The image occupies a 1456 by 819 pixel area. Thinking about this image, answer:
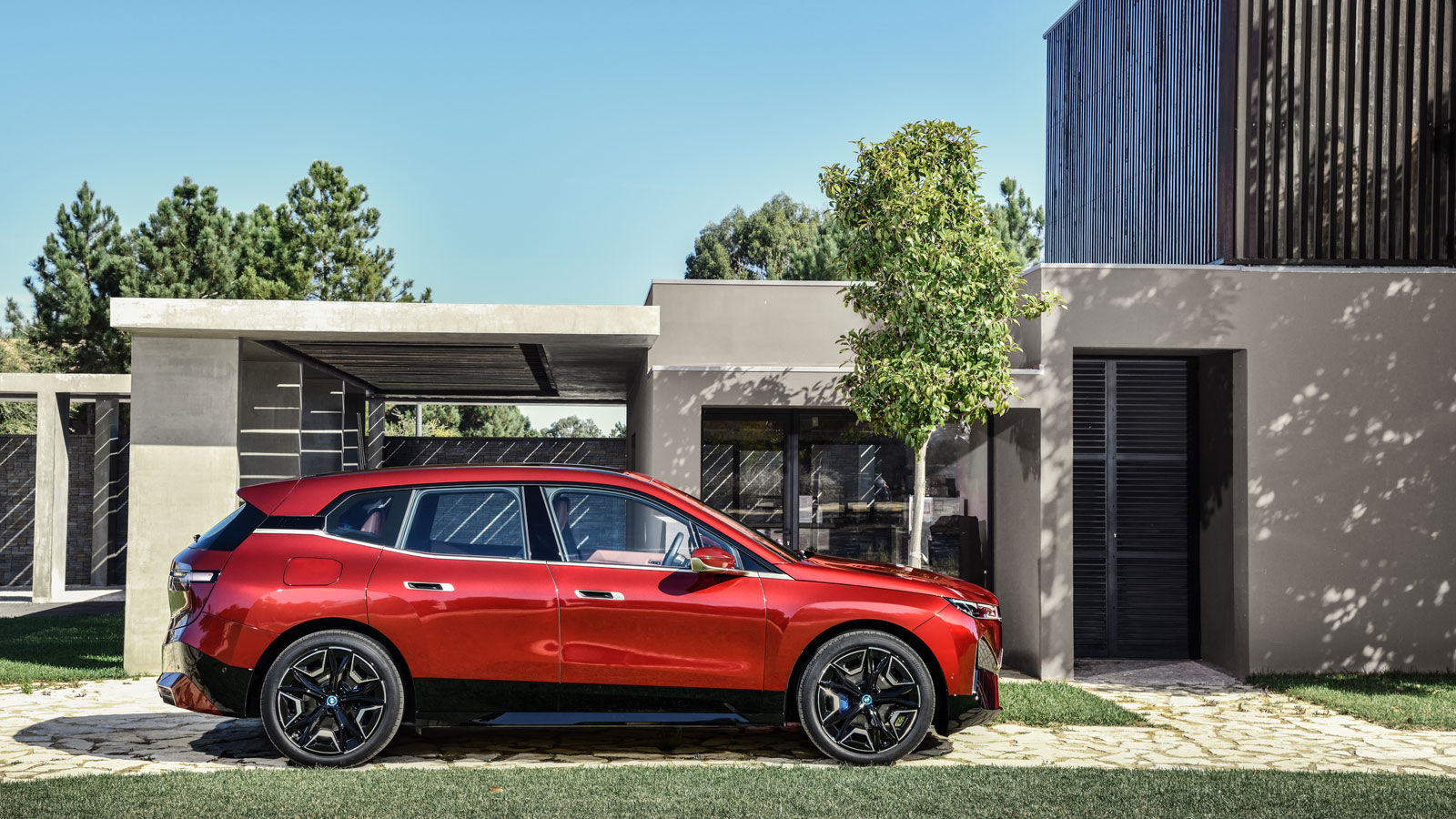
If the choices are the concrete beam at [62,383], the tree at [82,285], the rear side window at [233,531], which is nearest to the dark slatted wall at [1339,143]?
the rear side window at [233,531]

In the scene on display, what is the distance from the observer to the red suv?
20.3ft

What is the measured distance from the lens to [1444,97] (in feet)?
36.6

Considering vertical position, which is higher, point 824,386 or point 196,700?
point 824,386

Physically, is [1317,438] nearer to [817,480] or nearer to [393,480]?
[817,480]

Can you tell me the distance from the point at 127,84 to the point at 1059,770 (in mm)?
A: 27820

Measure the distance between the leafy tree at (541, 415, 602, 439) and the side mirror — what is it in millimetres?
57812

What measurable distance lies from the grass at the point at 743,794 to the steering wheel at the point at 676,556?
1.07 m

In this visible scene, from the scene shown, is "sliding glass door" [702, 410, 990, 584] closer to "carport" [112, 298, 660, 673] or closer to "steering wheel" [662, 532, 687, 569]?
"carport" [112, 298, 660, 673]

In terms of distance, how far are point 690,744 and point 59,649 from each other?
24.2 feet

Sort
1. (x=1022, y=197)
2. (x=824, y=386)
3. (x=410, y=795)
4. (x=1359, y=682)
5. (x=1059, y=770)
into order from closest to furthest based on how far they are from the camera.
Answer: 1. (x=410, y=795)
2. (x=1059, y=770)
3. (x=1359, y=682)
4. (x=824, y=386)
5. (x=1022, y=197)

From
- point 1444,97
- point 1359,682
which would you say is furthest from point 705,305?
point 1444,97

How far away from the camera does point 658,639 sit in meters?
6.23

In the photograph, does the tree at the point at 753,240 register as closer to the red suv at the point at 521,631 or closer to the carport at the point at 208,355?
the carport at the point at 208,355

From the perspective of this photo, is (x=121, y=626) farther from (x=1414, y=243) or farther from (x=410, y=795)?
(x=1414, y=243)
